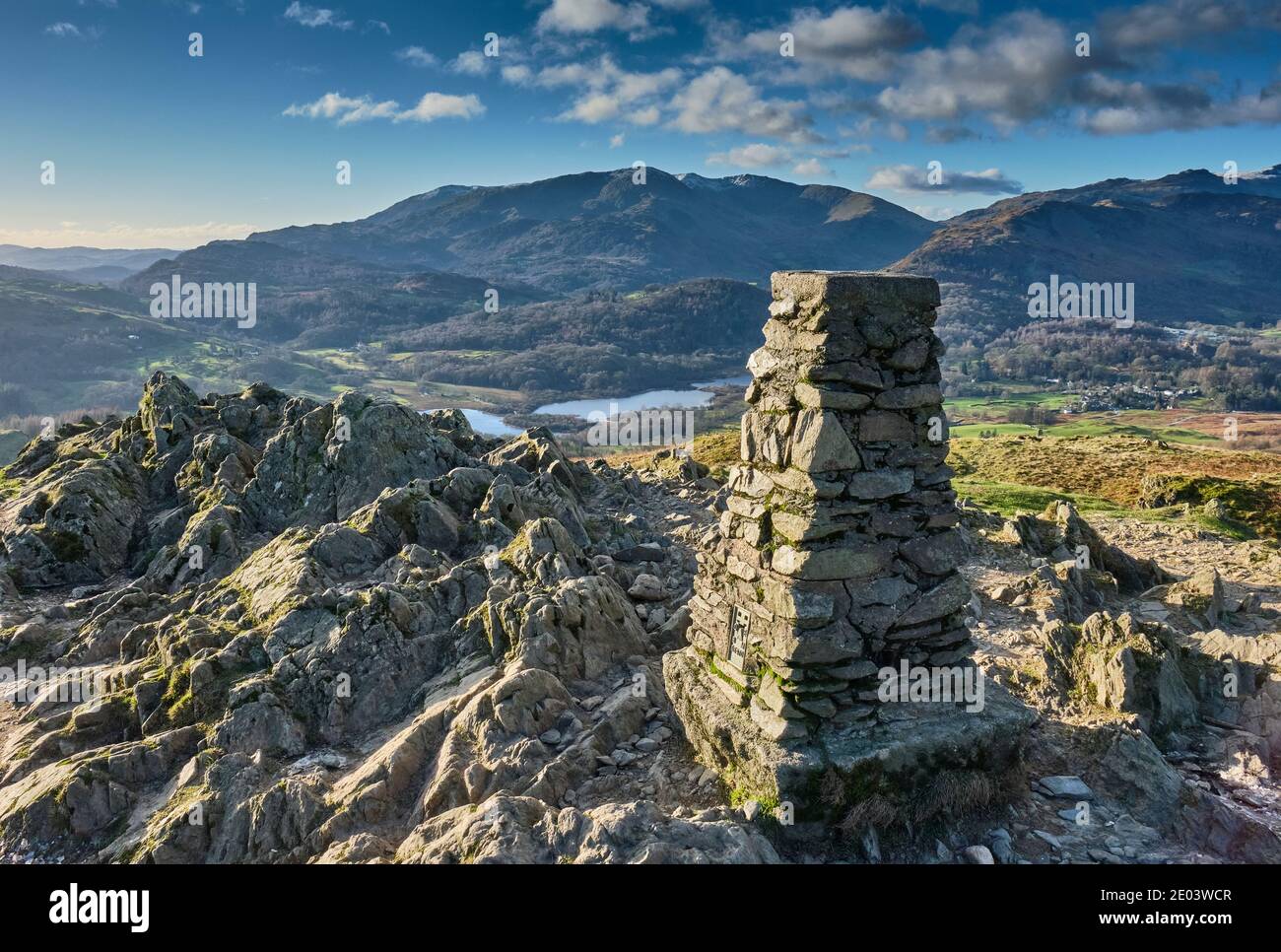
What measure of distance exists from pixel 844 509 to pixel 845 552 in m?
0.54

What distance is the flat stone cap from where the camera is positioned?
848 centimetres

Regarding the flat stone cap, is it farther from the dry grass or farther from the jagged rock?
the dry grass

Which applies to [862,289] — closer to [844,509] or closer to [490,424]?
[844,509]

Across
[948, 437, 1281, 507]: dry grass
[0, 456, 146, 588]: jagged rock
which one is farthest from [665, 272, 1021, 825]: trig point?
[948, 437, 1281, 507]: dry grass

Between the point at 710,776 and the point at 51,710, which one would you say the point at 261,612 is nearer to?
the point at 51,710

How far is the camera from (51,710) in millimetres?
13555

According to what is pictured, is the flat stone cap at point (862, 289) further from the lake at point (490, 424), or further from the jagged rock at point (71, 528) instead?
the lake at point (490, 424)

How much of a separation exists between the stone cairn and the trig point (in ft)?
0.06

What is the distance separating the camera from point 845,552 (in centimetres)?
867

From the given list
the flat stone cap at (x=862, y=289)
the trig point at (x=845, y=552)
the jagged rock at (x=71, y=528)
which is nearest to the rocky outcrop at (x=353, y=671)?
the jagged rock at (x=71, y=528)

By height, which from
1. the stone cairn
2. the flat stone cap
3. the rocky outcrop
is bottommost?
the rocky outcrop

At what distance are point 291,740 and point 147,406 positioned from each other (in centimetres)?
2238

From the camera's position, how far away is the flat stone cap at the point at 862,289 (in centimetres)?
848

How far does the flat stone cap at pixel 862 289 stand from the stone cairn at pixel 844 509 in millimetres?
18
